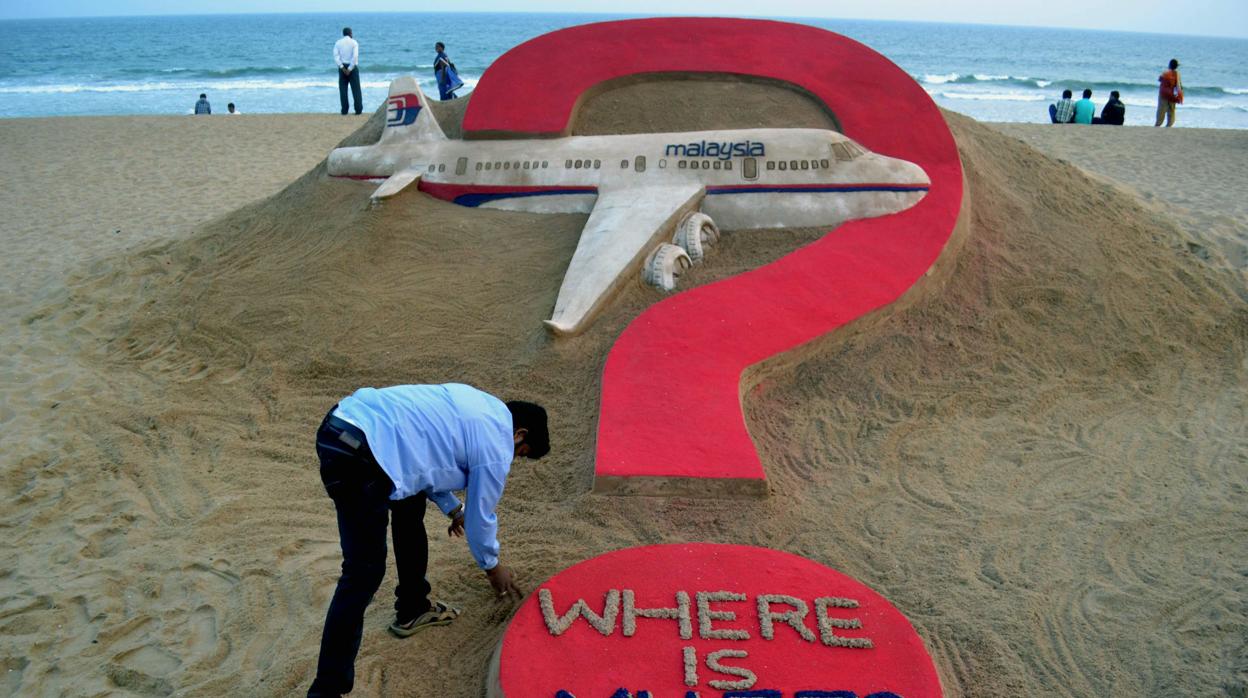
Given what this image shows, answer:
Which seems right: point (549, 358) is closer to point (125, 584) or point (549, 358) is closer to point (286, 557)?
point (286, 557)

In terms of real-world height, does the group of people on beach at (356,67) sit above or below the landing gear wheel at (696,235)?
above

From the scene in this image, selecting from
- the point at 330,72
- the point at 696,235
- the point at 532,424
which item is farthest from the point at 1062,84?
the point at 532,424

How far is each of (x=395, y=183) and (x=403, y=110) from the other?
1.01m

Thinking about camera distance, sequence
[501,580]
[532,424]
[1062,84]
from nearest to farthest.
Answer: [532,424] → [501,580] → [1062,84]

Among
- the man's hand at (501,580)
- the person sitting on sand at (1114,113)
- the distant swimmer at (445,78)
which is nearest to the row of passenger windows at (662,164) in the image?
the man's hand at (501,580)

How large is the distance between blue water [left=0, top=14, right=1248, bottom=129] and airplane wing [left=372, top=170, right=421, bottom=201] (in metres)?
24.2

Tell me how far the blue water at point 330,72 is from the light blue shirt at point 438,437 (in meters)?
30.2

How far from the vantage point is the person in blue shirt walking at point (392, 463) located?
11.9 ft

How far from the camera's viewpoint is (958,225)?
832cm

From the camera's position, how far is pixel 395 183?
30.2 ft

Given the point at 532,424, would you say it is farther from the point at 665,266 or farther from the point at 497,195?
the point at 497,195

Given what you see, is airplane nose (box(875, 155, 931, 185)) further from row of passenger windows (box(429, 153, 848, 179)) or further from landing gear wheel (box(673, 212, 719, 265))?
landing gear wheel (box(673, 212, 719, 265))

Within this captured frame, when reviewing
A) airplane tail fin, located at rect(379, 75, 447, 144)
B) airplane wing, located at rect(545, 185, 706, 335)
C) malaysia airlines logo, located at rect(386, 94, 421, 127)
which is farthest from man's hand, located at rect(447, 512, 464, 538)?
malaysia airlines logo, located at rect(386, 94, 421, 127)

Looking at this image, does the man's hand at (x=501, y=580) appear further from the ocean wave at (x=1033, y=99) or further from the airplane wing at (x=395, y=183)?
the ocean wave at (x=1033, y=99)
